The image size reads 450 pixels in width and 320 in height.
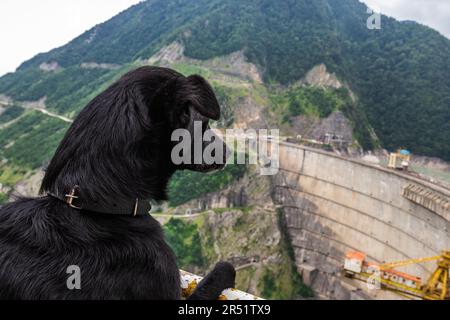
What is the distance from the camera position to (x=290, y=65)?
196 feet

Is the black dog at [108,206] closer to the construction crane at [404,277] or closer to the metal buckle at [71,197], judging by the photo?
the metal buckle at [71,197]

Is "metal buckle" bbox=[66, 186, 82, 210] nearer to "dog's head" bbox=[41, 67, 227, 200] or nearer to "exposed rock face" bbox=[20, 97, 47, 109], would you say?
"dog's head" bbox=[41, 67, 227, 200]

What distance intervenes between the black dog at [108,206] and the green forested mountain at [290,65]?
141 feet

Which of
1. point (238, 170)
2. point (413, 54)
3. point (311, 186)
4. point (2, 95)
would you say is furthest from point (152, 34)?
point (311, 186)

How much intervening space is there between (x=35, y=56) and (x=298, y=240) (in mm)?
72485

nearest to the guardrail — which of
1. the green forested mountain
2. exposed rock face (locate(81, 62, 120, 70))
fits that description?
the green forested mountain

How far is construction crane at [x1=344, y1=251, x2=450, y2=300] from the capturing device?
2103 centimetres

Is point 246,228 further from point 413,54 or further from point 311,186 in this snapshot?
point 413,54

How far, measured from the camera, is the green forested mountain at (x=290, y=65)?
50.8 meters

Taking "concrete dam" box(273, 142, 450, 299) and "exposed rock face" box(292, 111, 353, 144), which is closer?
"concrete dam" box(273, 142, 450, 299)

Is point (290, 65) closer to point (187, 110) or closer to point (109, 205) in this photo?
point (187, 110)

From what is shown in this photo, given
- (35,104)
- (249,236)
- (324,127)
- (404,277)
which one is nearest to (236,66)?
(324,127)

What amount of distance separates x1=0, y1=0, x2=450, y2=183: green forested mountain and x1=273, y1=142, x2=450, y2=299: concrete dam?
13.5m

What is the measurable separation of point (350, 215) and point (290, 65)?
31.6 m
